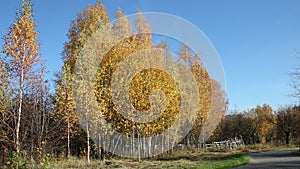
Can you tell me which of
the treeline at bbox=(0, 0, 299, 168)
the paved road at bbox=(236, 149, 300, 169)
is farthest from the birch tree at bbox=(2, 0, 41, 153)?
the paved road at bbox=(236, 149, 300, 169)

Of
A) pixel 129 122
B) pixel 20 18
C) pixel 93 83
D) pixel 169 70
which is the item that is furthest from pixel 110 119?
pixel 20 18

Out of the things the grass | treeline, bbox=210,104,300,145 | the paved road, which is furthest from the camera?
treeline, bbox=210,104,300,145

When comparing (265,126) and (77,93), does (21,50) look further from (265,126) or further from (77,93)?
(265,126)

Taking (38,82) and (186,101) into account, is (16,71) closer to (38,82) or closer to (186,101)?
(38,82)

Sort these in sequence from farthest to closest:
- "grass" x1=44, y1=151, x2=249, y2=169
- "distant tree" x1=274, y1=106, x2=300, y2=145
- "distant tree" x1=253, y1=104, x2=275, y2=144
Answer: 1. "distant tree" x1=253, y1=104, x2=275, y2=144
2. "distant tree" x1=274, y1=106, x2=300, y2=145
3. "grass" x1=44, y1=151, x2=249, y2=169

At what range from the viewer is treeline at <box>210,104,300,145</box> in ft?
130

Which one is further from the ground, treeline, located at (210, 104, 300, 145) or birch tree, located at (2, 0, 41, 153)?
birch tree, located at (2, 0, 41, 153)

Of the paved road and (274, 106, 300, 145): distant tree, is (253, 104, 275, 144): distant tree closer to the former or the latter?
(274, 106, 300, 145): distant tree

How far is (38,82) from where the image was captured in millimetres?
12773

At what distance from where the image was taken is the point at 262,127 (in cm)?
4341

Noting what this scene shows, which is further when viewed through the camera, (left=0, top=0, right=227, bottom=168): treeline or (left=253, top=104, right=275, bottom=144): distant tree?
(left=253, top=104, right=275, bottom=144): distant tree

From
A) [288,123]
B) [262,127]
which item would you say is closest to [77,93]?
[288,123]

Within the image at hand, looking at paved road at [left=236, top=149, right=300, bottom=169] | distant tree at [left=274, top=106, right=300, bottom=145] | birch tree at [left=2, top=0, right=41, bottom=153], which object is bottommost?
paved road at [left=236, top=149, right=300, bottom=169]

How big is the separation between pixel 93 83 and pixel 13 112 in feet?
12.5
